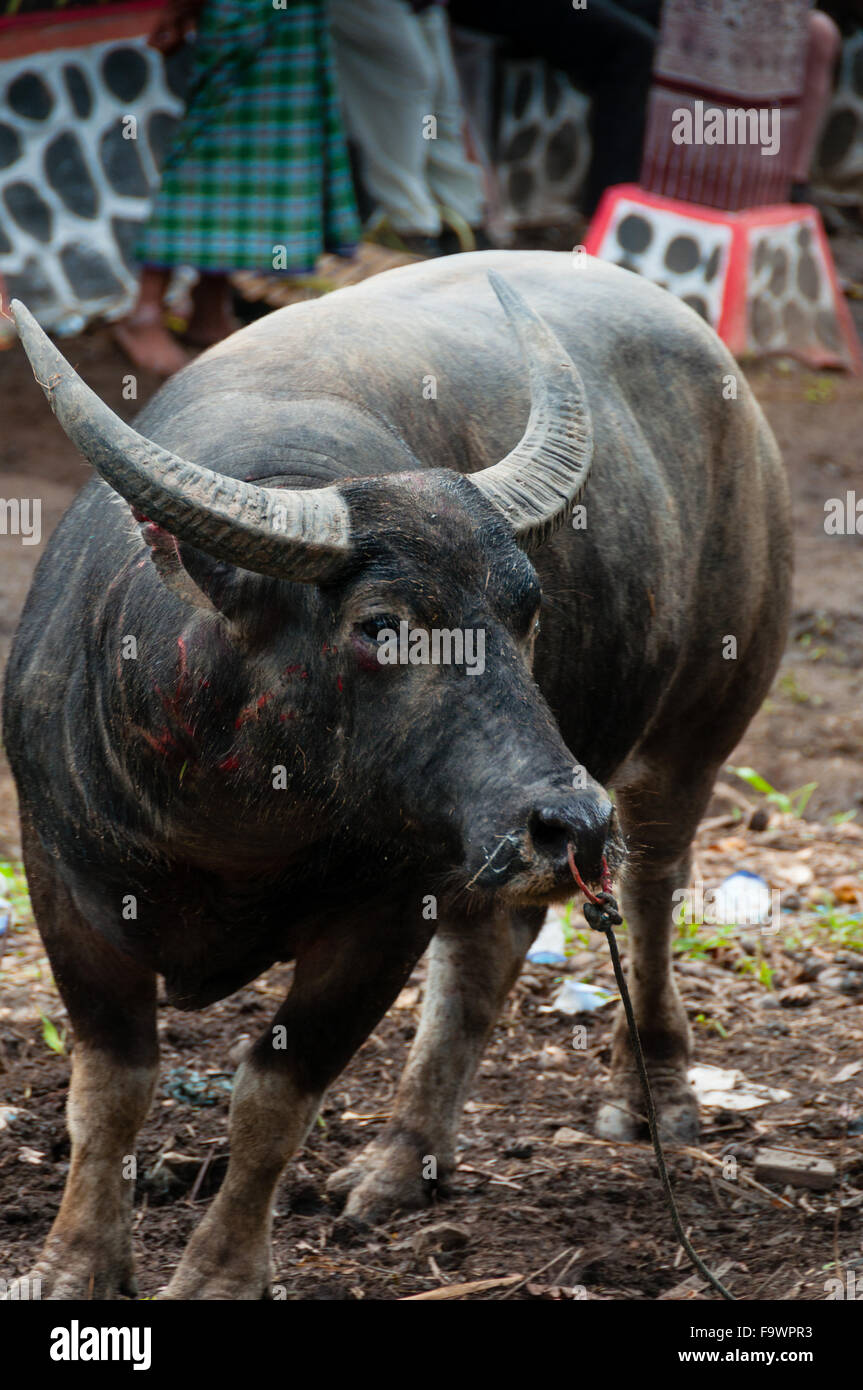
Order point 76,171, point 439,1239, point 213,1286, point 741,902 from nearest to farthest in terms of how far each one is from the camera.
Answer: point 213,1286 → point 439,1239 → point 741,902 → point 76,171

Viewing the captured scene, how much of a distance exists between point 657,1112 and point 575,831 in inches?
81.9

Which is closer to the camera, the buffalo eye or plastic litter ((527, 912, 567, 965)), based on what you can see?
the buffalo eye

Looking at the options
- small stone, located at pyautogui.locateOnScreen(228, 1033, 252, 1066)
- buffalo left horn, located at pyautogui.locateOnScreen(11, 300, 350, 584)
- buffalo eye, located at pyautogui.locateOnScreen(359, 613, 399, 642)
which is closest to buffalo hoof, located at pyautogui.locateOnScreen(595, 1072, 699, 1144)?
small stone, located at pyautogui.locateOnScreen(228, 1033, 252, 1066)

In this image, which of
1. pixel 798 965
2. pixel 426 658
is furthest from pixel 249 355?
pixel 798 965

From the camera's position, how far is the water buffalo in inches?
104

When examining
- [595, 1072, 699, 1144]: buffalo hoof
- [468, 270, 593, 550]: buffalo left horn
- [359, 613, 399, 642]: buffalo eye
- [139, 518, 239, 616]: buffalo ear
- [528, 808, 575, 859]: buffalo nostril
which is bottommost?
[595, 1072, 699, 1144]: buffalo hoof

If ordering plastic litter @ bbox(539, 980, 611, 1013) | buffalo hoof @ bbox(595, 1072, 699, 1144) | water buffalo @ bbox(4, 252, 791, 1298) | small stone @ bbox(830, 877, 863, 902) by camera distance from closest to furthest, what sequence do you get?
water buffalo @ bbox(4, 252, 791, 1298)
buffalo hoof @ bbox(595, 1072, 699, 1144)
plastic litter @ bbox(539, 980, 611, 1013)
small stone @ bbox(830, 877, 863, 902)

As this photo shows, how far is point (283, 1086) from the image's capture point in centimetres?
327

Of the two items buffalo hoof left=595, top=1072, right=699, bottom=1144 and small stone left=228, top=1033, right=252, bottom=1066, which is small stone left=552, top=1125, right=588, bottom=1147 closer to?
buffalo hoof left=595, top=1072, right=699, bottom=1144

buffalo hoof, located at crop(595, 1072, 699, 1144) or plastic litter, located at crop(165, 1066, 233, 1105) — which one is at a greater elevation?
plastic litter, located at crop(165, 1066, 233, 1105)

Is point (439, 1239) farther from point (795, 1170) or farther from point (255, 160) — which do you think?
point (255, 160)

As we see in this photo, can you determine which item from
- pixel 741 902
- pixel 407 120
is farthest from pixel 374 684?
pixel 407 120

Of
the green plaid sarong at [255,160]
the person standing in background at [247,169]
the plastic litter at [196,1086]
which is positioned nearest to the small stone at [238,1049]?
the plastic litter at [196,1086]

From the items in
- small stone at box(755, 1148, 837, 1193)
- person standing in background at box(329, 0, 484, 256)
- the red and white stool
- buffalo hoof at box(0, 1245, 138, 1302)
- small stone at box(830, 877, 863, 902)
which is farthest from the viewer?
person standing in background at box(329, 0, 484, 256)
